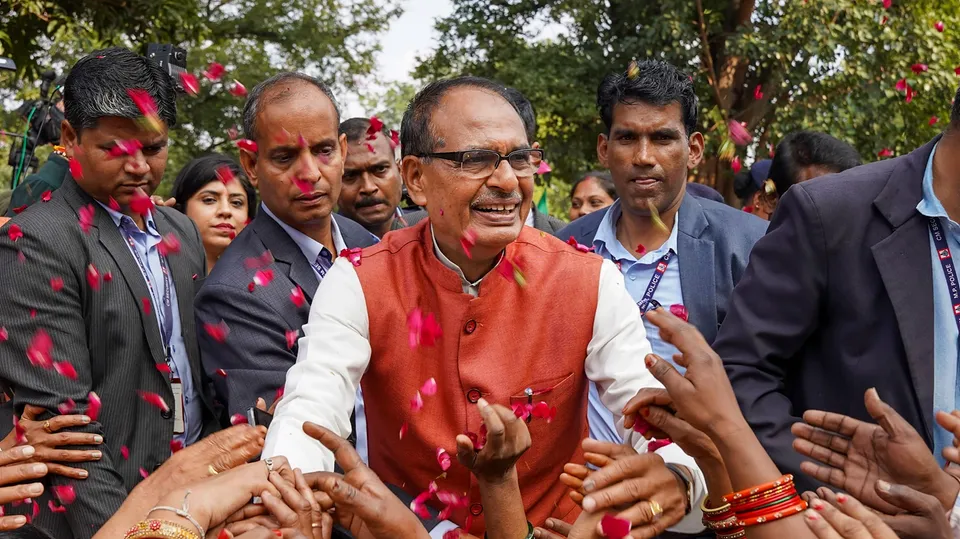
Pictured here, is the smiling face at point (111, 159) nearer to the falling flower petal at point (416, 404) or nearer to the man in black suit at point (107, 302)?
the man in black suit at point (107, 302)

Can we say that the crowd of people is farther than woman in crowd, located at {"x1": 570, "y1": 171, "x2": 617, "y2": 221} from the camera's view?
No

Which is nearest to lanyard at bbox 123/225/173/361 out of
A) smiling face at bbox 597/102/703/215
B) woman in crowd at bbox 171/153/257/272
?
woman in crowd at bbox 171/153/257/272

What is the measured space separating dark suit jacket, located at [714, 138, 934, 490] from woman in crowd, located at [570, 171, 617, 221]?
16.9 feet

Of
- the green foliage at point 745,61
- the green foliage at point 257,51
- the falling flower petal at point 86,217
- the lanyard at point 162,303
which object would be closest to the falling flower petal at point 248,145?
the lanyard at point 162,303

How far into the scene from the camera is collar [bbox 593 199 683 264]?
486 cm

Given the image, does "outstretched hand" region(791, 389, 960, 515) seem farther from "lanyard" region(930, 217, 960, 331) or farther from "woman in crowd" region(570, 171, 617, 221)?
"woman in crowd" region(570, 171, 617, 221)

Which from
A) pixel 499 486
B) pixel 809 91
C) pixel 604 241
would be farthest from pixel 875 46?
pixel 499 486

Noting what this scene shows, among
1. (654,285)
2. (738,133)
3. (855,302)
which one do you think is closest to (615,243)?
(654,285)

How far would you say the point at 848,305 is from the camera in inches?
128

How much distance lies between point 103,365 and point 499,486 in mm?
1775

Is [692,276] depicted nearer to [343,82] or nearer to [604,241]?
[604,241]

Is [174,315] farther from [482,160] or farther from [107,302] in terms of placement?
[482,160]

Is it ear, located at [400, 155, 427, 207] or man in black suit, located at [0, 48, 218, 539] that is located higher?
ear, located at [400, 155, 427, 207]

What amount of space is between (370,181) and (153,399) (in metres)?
2.26
